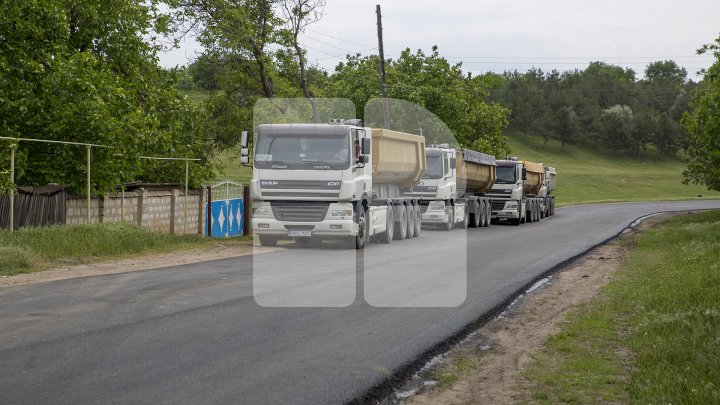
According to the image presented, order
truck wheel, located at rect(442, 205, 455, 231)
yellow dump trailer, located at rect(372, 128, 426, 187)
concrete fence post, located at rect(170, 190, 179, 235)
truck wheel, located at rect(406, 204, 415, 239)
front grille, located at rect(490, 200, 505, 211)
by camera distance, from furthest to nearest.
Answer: front grille, located at rect(490, 200, 505, 211) < truck wheel, located at rect(442, 205, 455, 231) < truck wheel, located at rect(406, 204, 415, 239) < concrete fence post, located at rect(170, 190, 179, 235) < yellow dump trailer, located at rect(372, 128, 426, 187)

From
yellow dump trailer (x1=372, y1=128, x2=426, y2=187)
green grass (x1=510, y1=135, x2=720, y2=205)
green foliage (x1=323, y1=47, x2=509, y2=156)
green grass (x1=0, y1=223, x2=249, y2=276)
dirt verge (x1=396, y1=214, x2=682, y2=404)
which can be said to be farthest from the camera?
green grass (x1=510, y1=135, x2=720, y2=205)

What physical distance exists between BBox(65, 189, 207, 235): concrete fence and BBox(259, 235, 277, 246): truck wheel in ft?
10.9

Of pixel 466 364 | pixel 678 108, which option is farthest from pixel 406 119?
pixel 678 108

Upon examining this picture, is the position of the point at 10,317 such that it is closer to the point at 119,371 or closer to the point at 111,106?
the point at 119,371

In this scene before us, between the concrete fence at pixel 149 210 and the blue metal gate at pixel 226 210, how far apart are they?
0.65 m

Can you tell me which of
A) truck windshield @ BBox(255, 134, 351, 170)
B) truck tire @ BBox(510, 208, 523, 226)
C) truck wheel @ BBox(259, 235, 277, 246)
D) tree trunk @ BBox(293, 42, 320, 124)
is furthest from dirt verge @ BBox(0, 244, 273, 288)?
truck tire @ BBox(510, 208, 523, 226)

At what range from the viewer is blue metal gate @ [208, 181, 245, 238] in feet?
92.5

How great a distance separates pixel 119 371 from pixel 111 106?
52.6 feet

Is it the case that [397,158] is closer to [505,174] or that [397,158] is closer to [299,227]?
[299,227]

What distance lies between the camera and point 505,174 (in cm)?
4309

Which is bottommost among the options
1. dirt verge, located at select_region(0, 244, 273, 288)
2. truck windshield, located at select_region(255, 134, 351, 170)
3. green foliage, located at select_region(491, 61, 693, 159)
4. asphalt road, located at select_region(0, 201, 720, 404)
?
asphalt road, located at select_region(0, 201, 720, 404)

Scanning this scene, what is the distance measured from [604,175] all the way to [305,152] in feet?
311

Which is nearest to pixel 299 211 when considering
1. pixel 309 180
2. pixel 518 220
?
pixel 309 180

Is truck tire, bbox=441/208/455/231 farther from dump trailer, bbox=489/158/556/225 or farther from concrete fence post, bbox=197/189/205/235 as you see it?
concrete fence post, bbox=197/189/205/235
